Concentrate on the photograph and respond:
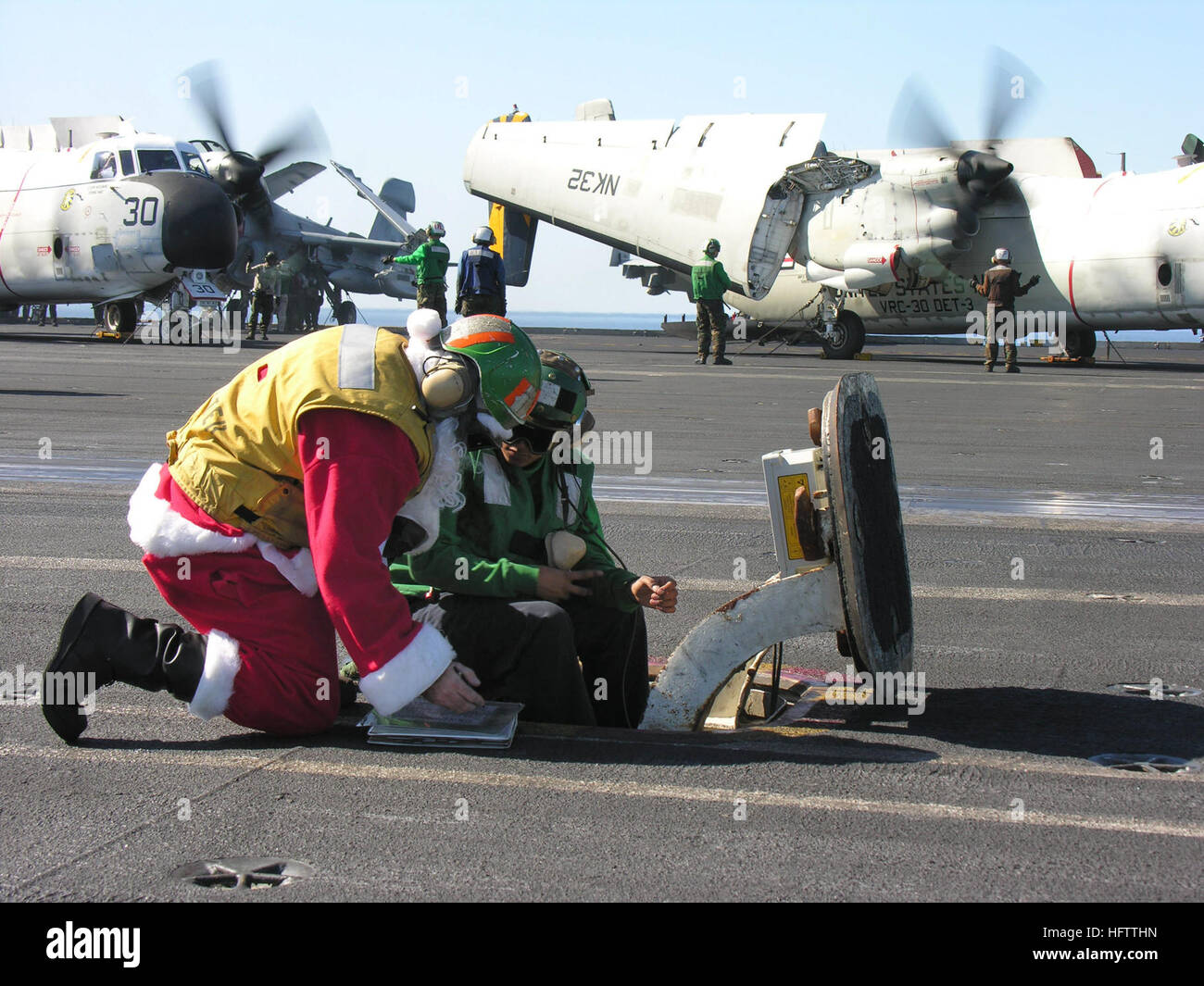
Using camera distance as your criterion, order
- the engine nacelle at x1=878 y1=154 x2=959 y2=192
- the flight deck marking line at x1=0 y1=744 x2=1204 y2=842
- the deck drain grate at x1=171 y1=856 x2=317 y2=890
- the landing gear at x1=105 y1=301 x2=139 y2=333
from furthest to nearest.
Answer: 1. the landing gear at x1=105 y1=301 x2=139 y2=333
2. the engine nacelle at x1=878 y1=154 x2=959 y2=192
3. the flight deck marking line at x1=0 y1=744 x2=1204 y2=842
4. the deck drain grate at x1=171 y1=856 x2=317 y2=890

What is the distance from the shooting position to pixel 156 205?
2758cm

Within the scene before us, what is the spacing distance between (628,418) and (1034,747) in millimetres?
11150

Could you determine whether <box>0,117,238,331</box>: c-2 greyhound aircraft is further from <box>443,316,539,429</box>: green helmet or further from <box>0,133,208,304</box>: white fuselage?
<box>443,316,539,429</box>: green helmet

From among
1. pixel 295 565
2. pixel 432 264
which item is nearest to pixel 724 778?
pixel 295 565

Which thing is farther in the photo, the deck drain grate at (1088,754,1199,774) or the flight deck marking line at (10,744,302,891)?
the deck drain grate at (1088,754,1199,774)

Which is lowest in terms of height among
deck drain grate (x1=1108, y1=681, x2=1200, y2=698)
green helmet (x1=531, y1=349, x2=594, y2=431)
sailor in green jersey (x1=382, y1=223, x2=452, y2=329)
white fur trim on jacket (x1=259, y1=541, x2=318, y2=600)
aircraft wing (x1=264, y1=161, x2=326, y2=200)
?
deck drain grate (x1=1108, y1=681, x2=1200, y2=698)

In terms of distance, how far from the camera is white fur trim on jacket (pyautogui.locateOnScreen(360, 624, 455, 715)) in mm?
Answer: 3938

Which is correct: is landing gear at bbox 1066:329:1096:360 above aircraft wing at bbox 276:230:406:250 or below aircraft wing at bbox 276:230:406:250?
below

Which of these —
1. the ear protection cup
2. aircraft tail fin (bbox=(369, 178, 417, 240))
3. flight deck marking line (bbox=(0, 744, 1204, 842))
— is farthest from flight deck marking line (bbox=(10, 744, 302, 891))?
aircraft tail fin (bbox=(369, 178, 417, 240))

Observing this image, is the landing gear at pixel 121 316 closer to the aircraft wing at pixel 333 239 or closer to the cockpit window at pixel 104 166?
the cockpit window at pixel 104 166

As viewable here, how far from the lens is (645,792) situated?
376cm

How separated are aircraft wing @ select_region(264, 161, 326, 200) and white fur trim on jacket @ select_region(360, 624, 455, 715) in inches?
1733

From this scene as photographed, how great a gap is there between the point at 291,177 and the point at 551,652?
146 feet
